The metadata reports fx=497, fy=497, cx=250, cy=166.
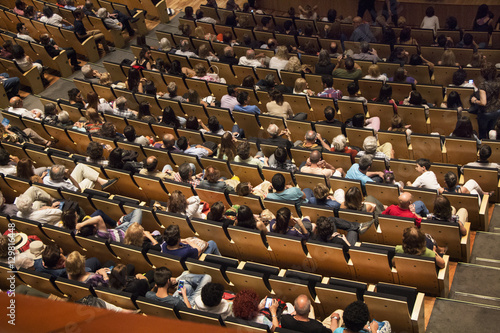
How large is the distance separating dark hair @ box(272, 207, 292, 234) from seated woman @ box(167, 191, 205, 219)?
2.89 feet

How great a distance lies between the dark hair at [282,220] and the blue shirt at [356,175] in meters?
1.04

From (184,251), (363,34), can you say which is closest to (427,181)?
(184,251)

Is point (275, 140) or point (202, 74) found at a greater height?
point (202, 74)

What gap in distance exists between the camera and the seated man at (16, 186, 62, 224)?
4.76 meters

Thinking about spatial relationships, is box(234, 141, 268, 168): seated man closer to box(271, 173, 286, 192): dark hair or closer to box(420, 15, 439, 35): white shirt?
box(271, 173, 286, 192): dark hair

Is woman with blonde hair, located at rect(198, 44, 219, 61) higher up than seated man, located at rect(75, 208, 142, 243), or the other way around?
woman with blonde hair, located at rect(198, 44, 219, 61)

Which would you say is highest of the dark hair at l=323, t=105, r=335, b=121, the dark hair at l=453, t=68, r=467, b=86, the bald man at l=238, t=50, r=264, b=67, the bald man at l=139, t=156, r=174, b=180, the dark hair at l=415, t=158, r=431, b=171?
the dark hair at l=453, t=68, r=467, b=86

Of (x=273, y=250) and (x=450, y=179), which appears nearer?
(x=273, y=250)

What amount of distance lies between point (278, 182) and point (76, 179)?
225 cm

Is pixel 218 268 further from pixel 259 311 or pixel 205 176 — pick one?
pixel 205 176

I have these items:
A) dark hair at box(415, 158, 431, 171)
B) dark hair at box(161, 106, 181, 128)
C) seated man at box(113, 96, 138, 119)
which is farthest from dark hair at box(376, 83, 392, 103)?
seated man at box(113, 96, 138, 119)

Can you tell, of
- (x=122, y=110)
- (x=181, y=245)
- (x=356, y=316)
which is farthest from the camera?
(x=122, y=110)

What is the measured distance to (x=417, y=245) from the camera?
148 inches

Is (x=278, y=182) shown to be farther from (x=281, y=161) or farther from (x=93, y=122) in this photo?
(x=93, y=122)
